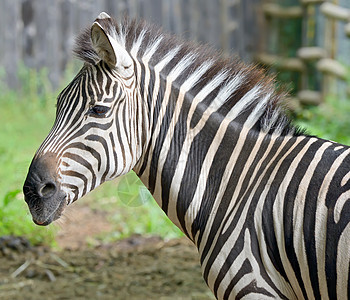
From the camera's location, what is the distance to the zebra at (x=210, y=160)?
263 centimetres

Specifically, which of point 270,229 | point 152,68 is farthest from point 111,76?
point 270,229

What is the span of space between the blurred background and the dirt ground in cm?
2

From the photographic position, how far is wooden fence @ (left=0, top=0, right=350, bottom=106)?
1010 cm

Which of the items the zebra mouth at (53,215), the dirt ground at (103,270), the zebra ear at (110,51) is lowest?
the dirt ground at (103,270)

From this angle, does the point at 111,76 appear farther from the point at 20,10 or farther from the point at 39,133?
the point at 20,10

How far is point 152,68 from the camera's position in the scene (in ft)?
9.92

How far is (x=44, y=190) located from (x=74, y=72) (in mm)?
5059

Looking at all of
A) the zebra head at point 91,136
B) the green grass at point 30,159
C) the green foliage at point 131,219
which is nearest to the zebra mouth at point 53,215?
the zebra head at point 91,136

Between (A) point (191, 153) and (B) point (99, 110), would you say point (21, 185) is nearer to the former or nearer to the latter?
(B) point (99, 110)

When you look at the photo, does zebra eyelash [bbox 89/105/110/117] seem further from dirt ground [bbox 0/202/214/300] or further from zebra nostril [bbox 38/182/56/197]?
dirt ground [bbox 0/202/214/300]

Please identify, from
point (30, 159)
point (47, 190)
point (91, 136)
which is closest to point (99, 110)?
point (91, 136)

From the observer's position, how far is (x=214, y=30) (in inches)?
483

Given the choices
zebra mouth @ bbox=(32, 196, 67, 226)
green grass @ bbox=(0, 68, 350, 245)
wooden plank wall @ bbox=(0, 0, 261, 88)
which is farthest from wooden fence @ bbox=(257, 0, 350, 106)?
zebra mouth @ bbox=(32, 196, 67, 226)

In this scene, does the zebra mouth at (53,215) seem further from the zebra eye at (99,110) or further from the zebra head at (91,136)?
the zebra eye at (99,110)
